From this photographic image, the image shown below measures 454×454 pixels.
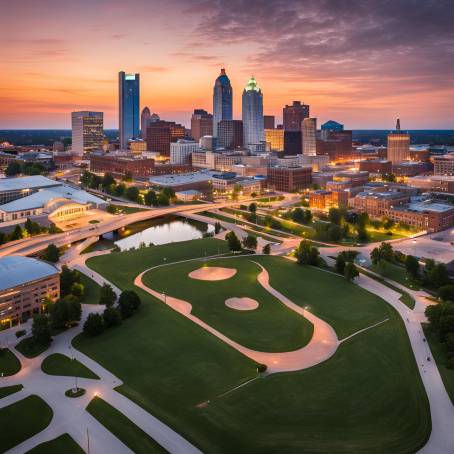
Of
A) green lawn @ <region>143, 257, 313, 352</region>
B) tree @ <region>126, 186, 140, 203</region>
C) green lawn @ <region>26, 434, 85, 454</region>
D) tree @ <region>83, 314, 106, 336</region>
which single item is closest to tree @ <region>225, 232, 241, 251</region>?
green lawn @ <region>143, 257, 313, 352</region>

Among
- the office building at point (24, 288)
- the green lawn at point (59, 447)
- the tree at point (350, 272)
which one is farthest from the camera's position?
the tree at point (350, 272)

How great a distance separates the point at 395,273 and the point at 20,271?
176 feet

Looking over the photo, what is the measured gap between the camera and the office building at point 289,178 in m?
166

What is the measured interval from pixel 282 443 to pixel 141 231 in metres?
82.7

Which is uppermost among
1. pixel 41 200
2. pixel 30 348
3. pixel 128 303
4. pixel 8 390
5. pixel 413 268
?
pixel 41 200

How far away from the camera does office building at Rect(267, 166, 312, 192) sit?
16562 centimetres

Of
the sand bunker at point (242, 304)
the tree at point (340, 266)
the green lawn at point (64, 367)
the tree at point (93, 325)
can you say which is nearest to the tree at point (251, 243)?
the tree at point (340, 266)

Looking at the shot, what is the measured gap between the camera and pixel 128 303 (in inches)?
2248

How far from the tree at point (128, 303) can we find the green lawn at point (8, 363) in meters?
12.9

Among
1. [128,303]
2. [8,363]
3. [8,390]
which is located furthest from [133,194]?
[8,390]

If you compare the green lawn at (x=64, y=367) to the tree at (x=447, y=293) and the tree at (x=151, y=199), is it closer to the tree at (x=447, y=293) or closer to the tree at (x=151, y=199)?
the tree at (x=447, y=293)

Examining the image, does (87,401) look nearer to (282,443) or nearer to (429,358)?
(282,443)

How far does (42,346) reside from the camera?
4934cm

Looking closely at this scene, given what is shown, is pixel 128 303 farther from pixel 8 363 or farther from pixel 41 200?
pixel 41 200
